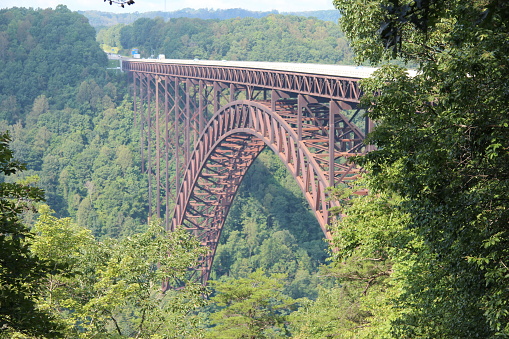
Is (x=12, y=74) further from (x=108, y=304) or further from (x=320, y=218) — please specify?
(x=108, y=304)

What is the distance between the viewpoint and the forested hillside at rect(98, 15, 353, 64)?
92.1m

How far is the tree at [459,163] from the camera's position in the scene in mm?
7824

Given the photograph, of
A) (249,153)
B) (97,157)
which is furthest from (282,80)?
(97,157)

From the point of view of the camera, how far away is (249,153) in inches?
1689

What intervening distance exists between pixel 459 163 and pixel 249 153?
113ft

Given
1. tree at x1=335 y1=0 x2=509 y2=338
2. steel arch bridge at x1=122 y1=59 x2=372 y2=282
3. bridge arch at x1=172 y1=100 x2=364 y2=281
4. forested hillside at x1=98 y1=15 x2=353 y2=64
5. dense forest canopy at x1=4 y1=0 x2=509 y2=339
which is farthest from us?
forested hillside at x1=98 y1=15 x2=353 y2=64

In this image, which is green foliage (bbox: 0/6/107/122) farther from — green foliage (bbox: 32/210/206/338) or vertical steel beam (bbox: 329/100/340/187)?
green foliage (bbox: 32/210/206/338)

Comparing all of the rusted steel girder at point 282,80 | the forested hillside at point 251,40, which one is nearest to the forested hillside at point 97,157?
the forested hillside at point 251,40

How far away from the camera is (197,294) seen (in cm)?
1670

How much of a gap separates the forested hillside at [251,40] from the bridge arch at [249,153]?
45.2 meters

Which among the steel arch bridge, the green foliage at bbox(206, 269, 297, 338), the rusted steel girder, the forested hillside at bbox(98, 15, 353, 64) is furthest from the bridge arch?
the forested hillside at bbox(98, 15, 353, 64)

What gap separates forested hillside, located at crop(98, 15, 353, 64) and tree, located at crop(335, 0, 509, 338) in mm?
78074

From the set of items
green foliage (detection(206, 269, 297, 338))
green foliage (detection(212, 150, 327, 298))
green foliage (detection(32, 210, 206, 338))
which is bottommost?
green foliage (detection(212, 150, 327, 298))

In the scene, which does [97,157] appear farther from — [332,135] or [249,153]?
[332,135]
